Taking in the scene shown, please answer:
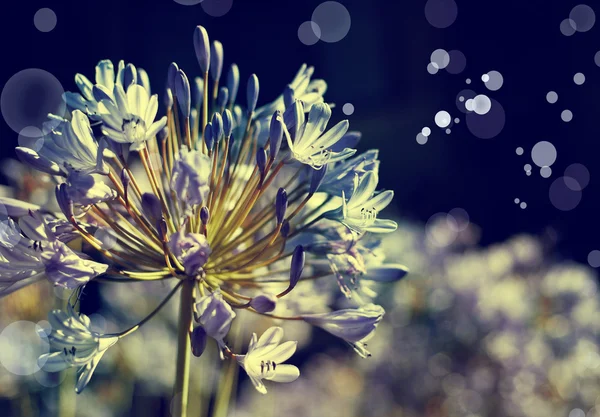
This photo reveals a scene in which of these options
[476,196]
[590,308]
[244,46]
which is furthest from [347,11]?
[590,308]

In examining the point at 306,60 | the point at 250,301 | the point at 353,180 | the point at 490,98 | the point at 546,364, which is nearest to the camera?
the point at 250,301

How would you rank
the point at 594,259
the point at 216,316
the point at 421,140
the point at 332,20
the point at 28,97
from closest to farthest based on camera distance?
the point at 216,316, the point at 28,97, the point at 594,259, the point at 421,140, the point at 332,20

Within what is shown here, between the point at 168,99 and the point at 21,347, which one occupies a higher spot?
the point at 168,99

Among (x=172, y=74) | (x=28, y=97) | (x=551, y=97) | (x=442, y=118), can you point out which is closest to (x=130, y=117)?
(x=172, y=74)

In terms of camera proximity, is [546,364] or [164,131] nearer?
[164,131]

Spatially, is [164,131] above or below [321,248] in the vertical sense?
above

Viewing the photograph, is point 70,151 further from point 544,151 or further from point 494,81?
point 544,151

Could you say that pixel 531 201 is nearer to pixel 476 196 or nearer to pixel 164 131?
pixel 476 196

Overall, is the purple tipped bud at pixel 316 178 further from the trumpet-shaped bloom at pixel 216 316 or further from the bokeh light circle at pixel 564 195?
the bokeh light circle at pixel 564 195
